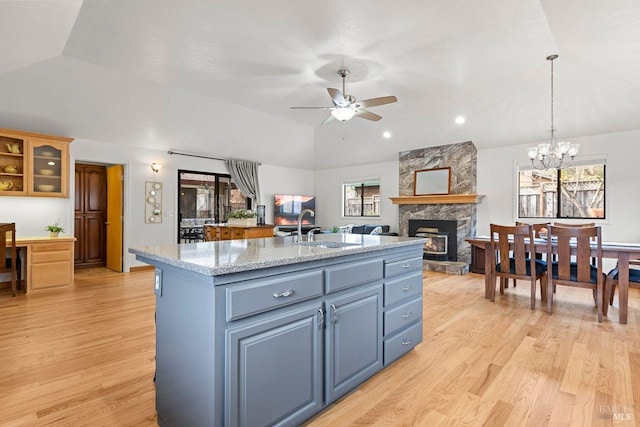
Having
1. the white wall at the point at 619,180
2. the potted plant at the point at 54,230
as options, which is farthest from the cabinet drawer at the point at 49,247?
the white wall at the point at 619,180

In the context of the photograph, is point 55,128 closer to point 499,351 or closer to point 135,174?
point 135,174

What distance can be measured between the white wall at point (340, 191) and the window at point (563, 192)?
2.66 m

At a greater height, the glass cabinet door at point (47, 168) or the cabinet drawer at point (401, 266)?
the glass cabinet door at point (47, 168)

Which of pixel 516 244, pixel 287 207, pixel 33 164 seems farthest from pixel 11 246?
pixel 516 244

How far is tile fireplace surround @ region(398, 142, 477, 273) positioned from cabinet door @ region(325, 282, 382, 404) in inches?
181

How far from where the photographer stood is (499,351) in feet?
8.86

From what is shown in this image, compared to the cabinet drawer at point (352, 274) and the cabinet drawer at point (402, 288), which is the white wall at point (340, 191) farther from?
the cabinet drawer at point (352, 274)

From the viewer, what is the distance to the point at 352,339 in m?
2.00

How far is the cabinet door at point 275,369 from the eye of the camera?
4.65 feet

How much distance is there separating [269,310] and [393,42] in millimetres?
3152

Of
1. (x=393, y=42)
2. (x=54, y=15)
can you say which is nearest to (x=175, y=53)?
(x=54, y=15)

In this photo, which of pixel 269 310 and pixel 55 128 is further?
pixel 55 128

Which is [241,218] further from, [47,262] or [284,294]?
[284,294]

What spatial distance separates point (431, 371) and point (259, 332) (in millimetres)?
1492
